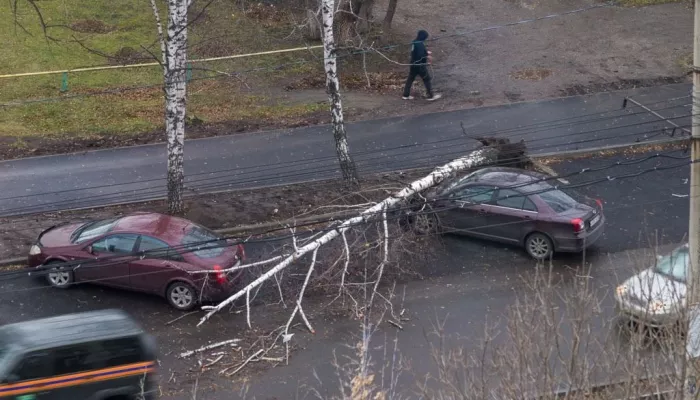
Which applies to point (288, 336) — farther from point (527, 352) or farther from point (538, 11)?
point (538, 11)

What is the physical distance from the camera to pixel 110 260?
50.4 ft

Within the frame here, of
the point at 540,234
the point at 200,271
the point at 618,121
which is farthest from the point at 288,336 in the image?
the point at 618,121

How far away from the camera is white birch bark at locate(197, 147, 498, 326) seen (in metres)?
14.8

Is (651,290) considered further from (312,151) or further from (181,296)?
(312,151)

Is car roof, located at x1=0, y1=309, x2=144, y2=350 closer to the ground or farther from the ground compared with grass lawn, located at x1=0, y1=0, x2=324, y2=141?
closer to the ground

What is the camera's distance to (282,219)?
18.5 metres

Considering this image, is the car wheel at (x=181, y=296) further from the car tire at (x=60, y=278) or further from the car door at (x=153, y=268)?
the car tire at (x=60, y=278)

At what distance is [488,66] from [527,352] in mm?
21336

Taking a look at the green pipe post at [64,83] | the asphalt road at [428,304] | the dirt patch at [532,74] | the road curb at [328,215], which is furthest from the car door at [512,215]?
the green pipe post at [64,83]

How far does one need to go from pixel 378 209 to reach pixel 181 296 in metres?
3.60

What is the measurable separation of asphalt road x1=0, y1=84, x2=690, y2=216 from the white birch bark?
1.98m

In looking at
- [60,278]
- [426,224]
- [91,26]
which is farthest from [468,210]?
[91,26]

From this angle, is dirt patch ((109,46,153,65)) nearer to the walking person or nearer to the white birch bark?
the walking person

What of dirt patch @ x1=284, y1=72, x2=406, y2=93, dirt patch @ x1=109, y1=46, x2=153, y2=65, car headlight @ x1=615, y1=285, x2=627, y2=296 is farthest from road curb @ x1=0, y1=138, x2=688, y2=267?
dirt patch @ x1=109, y1=46, x2=153, y2=65
